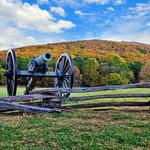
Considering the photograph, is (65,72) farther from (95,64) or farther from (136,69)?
(136,69)

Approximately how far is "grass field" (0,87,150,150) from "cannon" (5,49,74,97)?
498cm

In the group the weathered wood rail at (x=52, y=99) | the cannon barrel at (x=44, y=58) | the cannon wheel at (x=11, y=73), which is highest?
the cannon barrel at (x=44, y=58)

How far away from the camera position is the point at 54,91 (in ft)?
40.5

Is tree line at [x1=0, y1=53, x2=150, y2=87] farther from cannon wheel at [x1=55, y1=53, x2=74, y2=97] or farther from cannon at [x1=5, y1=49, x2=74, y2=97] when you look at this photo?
cannon at [x1=5, y1=49, x2=74, y2=97]

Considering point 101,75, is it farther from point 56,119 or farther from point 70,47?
point 56,119

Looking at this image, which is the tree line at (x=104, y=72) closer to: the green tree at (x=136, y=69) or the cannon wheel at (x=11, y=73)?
the green tree at (x=136, y=69)

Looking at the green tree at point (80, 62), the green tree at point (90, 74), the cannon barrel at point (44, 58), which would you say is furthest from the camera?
the green tree at point (80, 62)

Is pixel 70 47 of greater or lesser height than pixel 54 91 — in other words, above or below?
above

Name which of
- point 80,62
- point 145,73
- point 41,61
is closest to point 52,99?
point 41,61

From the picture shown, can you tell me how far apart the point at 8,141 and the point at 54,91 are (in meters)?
5.66

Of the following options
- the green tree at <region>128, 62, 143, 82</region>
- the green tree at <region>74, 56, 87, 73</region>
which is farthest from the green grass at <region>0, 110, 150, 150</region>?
the green tree at <region>128, 62, 143, 82</region>

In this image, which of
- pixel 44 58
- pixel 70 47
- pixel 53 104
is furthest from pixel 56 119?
pixel 70 47

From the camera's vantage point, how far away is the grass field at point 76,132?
255 inches

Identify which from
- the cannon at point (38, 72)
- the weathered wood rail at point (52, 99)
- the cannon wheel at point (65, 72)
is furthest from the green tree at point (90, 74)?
the weathered wood rail at point (52, 99)
